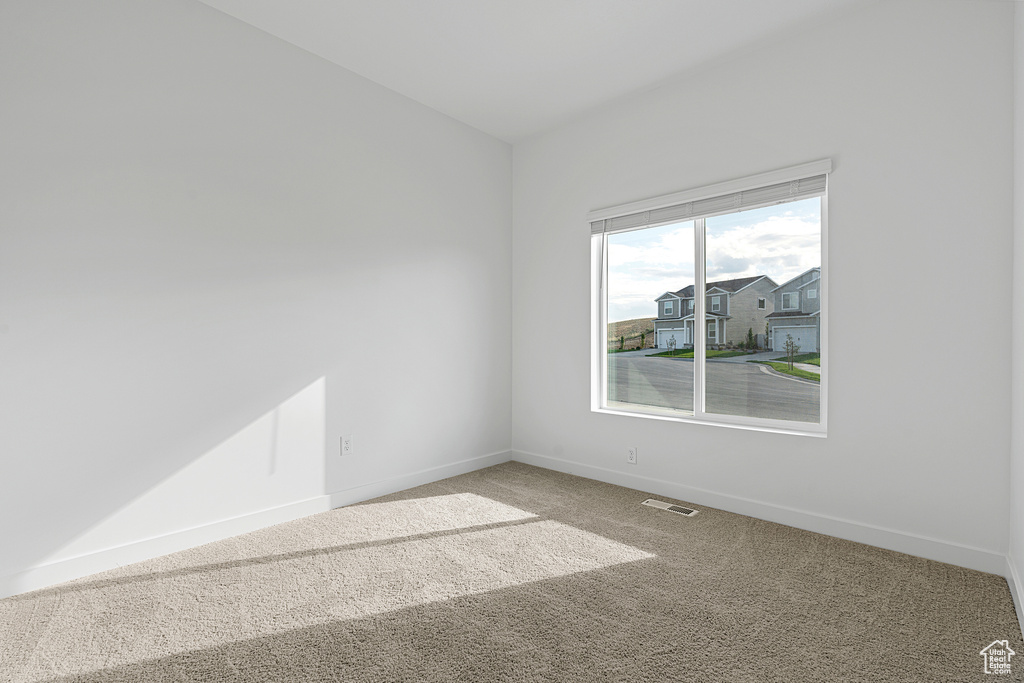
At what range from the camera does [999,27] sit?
2.21m

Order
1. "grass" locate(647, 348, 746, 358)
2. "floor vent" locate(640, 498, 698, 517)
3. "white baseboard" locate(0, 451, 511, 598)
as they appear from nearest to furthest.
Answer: "white baseboard" locate(0, 451, 511, 598) < "floor vent" locate(640, 498, 698, 517) < "grass" locate(647, 348, 746, 358)

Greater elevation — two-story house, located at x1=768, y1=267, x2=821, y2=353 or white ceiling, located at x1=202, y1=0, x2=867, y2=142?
white ceiling, located at x1=202, y1=0, x2=867, y2=142

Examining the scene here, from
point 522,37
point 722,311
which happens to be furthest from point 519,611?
point 522,37

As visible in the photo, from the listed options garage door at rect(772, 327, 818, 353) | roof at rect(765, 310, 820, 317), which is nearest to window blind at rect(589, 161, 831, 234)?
roof at rect(765, 310, 820, 317)

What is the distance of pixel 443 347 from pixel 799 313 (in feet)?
7.94

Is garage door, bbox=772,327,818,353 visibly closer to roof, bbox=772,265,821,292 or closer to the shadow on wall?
roof, bbox=772,265,821,292

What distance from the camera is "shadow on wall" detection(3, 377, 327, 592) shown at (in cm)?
230

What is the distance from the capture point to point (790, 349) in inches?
117

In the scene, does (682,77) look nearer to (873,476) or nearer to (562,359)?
(562,359)

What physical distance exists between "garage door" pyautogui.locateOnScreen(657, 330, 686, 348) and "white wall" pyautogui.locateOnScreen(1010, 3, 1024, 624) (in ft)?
5.40

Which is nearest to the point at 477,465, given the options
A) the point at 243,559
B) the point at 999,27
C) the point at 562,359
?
the point at 562,359

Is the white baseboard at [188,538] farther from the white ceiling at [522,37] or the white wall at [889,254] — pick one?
the white ceiling at [522,37]

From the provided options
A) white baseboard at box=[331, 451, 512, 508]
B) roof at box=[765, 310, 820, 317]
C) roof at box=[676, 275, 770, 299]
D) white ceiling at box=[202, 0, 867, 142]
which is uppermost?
white ceiling at box=[202, 0, 867, 142]

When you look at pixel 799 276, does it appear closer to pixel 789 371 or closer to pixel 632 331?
pixel 789 371
